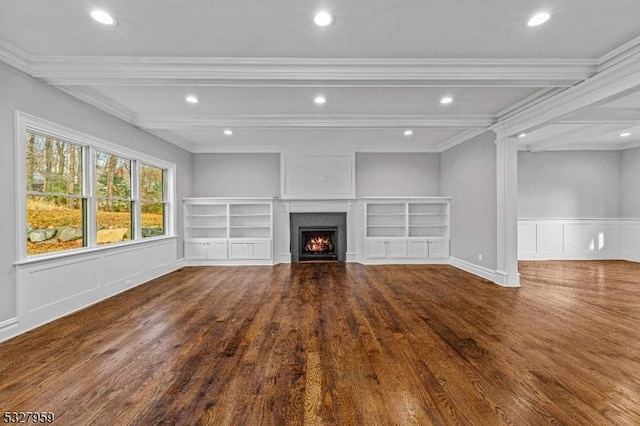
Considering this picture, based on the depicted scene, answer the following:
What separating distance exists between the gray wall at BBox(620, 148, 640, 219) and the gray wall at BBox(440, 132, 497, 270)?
14.8 ft

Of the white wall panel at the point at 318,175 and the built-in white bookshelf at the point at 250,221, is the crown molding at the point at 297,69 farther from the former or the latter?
the built-in white bookshelf at the point at 250,221

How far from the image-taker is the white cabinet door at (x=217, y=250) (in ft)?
24.1

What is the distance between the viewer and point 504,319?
355 cm

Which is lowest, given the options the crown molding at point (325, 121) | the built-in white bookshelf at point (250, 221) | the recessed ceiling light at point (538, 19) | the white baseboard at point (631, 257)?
the white baseboard at point (631, 257)

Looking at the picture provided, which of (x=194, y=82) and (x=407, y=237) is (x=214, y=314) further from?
(x=407, y=237)

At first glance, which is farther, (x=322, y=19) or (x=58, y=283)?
(x=58, y=283)

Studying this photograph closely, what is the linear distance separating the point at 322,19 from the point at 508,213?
14.4 feet

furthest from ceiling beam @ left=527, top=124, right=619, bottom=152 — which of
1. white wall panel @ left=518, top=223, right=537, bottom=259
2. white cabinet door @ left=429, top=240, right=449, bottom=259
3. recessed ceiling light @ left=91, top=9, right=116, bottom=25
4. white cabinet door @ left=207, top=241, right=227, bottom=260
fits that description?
white cabinet door @ left=207, top=241, right=227, bottom=260

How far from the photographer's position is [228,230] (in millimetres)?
7391

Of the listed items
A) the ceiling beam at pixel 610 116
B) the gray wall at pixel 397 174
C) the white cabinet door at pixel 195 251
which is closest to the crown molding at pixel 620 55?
the ceiling beam at pixel 610 116

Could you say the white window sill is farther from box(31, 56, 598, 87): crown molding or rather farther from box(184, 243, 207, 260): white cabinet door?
box(31, 56, 598, 87): crown molding

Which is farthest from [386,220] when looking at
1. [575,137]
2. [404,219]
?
[575,137]

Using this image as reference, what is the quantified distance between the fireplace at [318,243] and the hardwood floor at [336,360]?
3234 millimetres

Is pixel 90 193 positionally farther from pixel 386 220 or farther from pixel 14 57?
pixel 386 220
